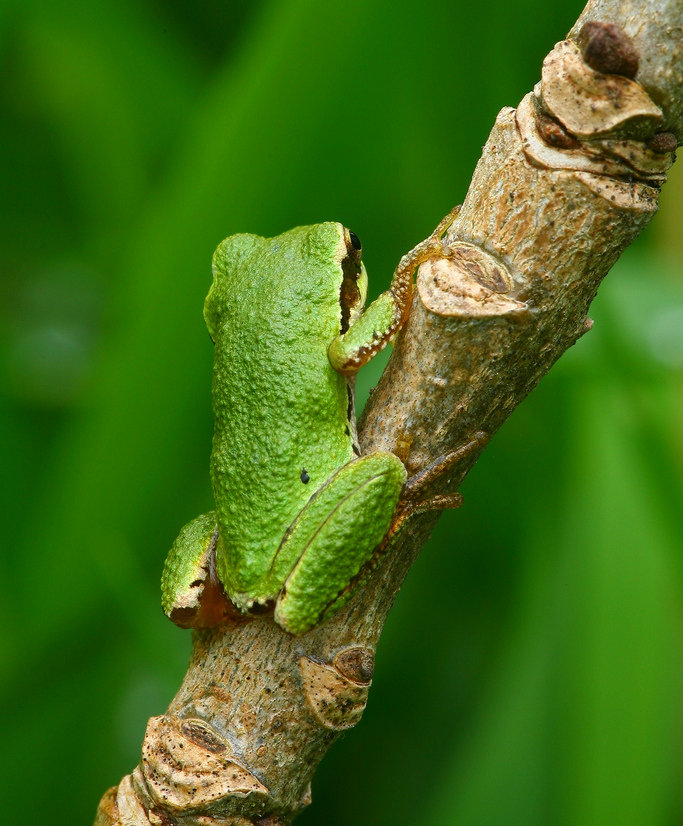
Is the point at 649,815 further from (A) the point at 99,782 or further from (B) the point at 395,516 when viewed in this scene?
(A) the point at 99,782

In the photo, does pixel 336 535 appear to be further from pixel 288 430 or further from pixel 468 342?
pixel 468 342

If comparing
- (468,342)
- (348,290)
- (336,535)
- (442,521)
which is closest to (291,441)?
(336,535)

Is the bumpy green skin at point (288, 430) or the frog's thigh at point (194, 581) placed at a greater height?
the bumpy green skin at point (288, 430)

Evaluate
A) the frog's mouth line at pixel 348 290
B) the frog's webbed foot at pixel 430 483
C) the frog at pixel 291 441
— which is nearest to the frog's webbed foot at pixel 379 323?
the frog at pixel 291 441

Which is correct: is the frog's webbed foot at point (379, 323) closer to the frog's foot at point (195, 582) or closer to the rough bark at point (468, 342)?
the rough bark at point (468, 342)

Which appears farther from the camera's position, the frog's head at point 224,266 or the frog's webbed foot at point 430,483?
the frog's head at point 224,266

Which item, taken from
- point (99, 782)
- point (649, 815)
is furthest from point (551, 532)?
point (99, 782)

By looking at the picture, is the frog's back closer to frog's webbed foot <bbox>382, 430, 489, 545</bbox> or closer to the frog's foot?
the frog's foot

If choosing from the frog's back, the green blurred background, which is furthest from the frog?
the green blurred background
